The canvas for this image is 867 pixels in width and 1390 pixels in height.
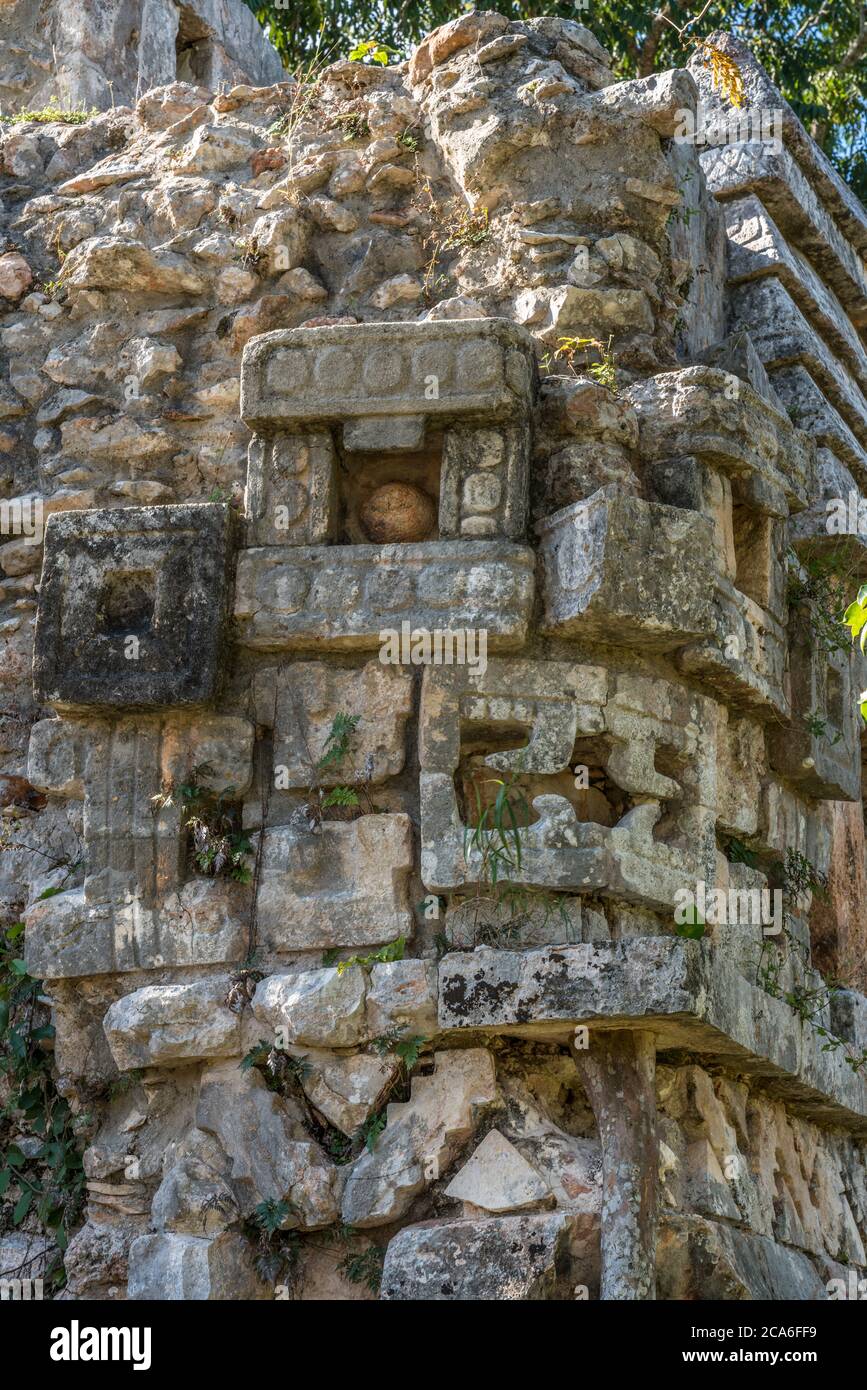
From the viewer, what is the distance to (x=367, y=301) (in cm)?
643

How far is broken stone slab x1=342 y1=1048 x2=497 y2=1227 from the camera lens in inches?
202

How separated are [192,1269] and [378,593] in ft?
6.55

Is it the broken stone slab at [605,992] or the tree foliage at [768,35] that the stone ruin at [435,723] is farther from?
the tree foliage at [768,35]

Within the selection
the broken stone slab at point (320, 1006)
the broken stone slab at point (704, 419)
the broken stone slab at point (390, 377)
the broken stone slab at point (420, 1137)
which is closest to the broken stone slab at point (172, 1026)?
the broken stone slab at point (320, 1006)

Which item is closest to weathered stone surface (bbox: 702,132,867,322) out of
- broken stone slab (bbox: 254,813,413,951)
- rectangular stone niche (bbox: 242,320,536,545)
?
rectangular stone niche (bbox: 242,320,536,545)

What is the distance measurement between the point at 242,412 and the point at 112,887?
4.99ft

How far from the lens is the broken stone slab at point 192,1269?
509 cm

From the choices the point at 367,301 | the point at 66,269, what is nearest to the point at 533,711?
the point at 367,301

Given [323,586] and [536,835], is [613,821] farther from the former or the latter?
[323,586]

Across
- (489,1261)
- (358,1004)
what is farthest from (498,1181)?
(358,1004)

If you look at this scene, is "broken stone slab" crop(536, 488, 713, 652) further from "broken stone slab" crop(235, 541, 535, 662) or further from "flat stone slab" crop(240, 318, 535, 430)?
"flat stone slab" crop(240, 318, 535, 430)

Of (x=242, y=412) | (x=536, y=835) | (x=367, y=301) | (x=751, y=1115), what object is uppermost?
(x=367, y=301)

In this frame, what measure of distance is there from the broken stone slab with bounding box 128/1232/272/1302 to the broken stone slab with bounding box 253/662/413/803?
4.38ft

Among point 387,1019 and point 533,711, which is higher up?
point 533,711
